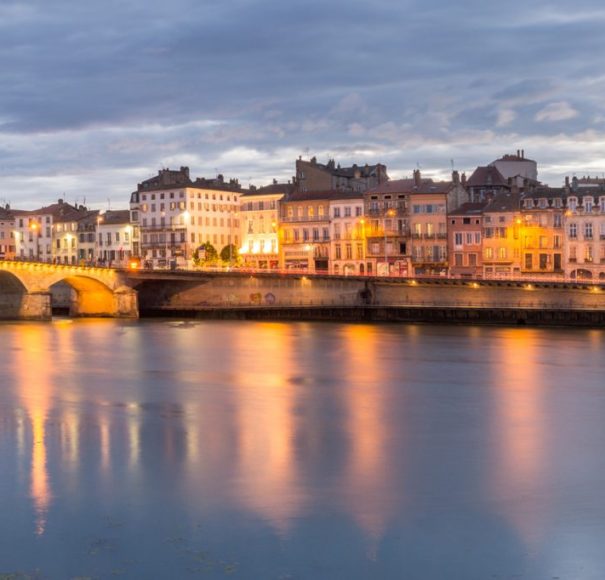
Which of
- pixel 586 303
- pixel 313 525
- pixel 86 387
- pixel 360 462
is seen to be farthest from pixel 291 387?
pixel 586 303

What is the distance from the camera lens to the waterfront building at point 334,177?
300 ft

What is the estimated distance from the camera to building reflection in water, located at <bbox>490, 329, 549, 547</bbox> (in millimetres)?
18375

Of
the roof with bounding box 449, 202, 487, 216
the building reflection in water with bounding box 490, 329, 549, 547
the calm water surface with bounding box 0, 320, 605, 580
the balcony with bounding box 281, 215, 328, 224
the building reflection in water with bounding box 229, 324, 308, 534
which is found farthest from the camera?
the balcony with bounding box 281, 215, 328, 224

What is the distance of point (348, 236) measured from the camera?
84.6 m

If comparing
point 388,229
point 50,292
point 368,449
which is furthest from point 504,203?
point 368,449

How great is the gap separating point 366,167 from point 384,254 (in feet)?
54.2

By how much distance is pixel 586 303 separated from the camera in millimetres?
61531

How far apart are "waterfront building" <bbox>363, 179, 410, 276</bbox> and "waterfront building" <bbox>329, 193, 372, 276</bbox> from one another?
536 mm

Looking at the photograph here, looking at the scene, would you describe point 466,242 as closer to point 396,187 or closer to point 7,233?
point 396,187

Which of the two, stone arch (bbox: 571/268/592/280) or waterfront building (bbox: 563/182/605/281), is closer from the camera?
stone arch (bbox: 571/268/592/280)

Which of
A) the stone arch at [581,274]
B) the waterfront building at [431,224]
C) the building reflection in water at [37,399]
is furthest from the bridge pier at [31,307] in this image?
the stone arch at [581,274]

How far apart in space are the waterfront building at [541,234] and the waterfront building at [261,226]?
22173 millimetres

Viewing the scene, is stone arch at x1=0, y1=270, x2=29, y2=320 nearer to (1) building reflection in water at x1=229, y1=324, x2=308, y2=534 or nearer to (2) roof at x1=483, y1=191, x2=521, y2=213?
(1) building reflection in water at x1=229, y1=324, x2=308, y2=534

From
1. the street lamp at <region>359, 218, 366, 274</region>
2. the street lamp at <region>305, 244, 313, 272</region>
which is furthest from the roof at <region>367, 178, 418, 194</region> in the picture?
the street lamp at <region>305, 244, 313, 272</region>
